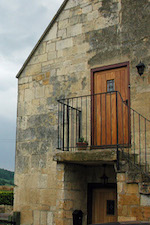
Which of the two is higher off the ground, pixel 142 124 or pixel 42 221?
pixel 142 124

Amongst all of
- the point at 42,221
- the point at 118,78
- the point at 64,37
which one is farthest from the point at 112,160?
the point at 64,37

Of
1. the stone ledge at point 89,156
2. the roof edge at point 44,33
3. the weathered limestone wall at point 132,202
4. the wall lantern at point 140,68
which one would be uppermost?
the roof edge at point 44,33

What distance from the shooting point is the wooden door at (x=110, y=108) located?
26.4 feet

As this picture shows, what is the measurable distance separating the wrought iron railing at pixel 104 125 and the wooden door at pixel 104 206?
4.17 ft

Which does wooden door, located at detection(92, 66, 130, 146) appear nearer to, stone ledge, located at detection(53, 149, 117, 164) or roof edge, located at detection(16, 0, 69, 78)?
stone ledge, located at detection(53, 149, 117, 164)

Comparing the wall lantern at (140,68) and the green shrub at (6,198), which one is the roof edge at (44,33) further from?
the green shrub at (6,198)

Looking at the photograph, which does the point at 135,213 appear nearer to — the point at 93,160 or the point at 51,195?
the point at 93,160

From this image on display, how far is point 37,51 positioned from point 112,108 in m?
3.01

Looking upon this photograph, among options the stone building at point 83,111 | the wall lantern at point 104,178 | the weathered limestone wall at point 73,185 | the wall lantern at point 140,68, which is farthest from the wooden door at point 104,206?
the wall lantern at point 140,68

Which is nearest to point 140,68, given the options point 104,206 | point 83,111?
point 83,111

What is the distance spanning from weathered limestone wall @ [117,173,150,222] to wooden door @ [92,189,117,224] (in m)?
2.01

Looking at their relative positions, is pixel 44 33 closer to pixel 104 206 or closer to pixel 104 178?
pixel 104 178

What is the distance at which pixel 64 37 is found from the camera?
937cm

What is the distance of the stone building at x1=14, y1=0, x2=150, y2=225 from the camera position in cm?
775
